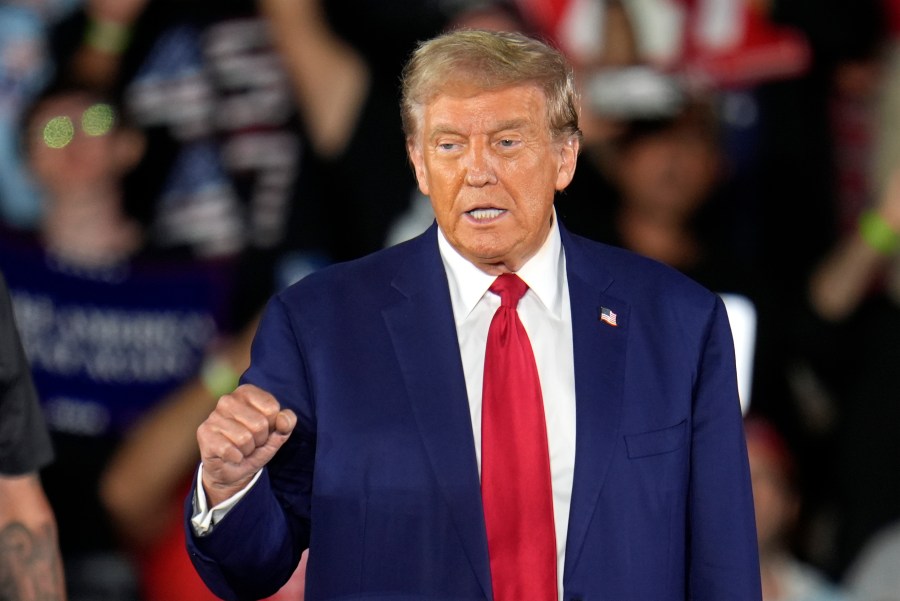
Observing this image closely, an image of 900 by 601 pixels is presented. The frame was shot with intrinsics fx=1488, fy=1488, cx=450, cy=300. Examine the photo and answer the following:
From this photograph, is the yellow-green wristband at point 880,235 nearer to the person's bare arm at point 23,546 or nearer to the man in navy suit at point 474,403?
the man in navy suit at point 474,403

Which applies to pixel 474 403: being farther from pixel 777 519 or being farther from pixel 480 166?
pixel 777 519

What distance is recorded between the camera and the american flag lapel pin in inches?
74.7

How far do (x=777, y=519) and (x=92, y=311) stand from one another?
6.28 feet

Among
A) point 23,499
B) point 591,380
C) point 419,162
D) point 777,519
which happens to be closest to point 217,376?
point 777,519

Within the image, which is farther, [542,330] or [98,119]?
[98,119]

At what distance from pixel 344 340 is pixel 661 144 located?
2.54 meters

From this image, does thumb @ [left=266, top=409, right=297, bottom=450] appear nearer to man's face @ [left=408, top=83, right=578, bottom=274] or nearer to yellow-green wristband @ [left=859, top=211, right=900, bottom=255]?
man's face @ [left=408, top=83, right=578, bottom=274]

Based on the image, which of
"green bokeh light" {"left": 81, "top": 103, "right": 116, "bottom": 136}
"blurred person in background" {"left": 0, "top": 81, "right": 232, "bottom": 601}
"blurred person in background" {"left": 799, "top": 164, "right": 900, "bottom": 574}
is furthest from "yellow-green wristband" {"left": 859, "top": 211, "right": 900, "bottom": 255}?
"green bokeh light" {"left": 81, "top": 103, "right": 116, "bottom": 136}

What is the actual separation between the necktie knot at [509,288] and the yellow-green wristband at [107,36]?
2591mm

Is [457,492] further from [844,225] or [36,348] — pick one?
[844,225]

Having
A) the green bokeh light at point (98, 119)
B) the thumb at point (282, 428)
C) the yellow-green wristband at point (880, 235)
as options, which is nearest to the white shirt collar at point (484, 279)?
the thumb at point (282, 428)

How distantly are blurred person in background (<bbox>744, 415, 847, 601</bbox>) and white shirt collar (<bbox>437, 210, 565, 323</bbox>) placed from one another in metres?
1.97

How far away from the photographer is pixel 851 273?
13.8 ft

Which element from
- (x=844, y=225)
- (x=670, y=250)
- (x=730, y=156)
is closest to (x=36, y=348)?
(x=670, y=250)
